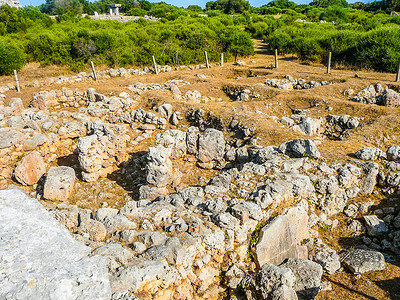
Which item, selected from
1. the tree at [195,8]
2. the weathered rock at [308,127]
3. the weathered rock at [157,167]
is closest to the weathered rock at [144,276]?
the weathered rock at [157,167]

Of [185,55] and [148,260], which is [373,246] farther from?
[185,55]

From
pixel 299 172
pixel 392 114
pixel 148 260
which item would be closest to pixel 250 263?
pixel 148 260

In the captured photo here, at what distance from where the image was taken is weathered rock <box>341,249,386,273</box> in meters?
6.48

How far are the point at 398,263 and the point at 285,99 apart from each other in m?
10.0

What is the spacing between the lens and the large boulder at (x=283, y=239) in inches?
254

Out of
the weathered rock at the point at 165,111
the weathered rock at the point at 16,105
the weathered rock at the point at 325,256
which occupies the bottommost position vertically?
the weathered rock at the point at 325,256

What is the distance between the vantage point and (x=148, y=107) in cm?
1577

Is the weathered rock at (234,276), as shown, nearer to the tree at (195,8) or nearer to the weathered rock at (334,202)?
the weathered rock at (334,202)

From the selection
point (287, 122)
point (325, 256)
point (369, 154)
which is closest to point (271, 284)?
point (325, 256)

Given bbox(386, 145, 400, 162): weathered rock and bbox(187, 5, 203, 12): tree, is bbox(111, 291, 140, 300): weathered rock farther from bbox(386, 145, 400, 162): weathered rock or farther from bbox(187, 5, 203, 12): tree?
bbox(187, 5, 203, 12): tree

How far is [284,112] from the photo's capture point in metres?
14.7

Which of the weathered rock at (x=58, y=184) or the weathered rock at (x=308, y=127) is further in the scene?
the weathered rock at (x=308, y=127)

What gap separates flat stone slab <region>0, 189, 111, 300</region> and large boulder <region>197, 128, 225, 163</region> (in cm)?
636

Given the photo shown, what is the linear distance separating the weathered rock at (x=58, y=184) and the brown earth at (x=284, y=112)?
1.12 feet
